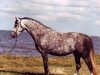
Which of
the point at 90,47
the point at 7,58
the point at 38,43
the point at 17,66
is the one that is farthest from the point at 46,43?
the point at 7,58

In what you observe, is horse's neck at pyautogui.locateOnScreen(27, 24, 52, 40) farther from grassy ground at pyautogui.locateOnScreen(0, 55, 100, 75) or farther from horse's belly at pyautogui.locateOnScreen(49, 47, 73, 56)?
grassy ground at pyautogui.locateOnScreen(0, 55, 100, 75)

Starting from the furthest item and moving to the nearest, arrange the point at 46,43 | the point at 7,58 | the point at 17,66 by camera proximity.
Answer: the point at 7,58 → the point at 17,66 → the point at 46,43

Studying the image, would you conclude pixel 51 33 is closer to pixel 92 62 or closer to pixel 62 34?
pixel 62 34

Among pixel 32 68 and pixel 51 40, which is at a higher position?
pixel 51 40

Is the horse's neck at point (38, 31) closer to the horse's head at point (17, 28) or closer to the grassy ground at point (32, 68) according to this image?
the horse's head at point (17, 28)

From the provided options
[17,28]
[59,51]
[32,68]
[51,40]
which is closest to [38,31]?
[51,40]

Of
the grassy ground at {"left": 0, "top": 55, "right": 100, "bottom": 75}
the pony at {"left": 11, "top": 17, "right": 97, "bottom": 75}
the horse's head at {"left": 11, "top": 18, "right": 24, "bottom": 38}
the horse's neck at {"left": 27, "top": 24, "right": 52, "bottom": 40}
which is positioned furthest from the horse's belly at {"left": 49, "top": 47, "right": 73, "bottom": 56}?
the grassy ground at {"left": 0, "top": 55, "right": 100, "bottom": 75}

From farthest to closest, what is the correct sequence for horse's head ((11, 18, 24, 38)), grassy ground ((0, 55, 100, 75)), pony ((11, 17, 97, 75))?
grassy ground ((0, 55, 100, 75)) → horse's head ((11, 18, 24, 38)) → pony ((11, 17, 97, 75))

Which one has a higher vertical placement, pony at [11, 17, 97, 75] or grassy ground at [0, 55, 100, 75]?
pony at [11, 17, 97, 75]

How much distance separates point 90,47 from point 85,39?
0.59 m

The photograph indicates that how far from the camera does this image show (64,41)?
1619 cm

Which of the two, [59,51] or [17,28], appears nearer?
[59,51]

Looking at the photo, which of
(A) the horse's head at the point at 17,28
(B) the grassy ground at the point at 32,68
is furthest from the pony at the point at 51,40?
(B) the grassy ground at the point at 32,68

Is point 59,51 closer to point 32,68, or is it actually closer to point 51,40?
point 51,40
